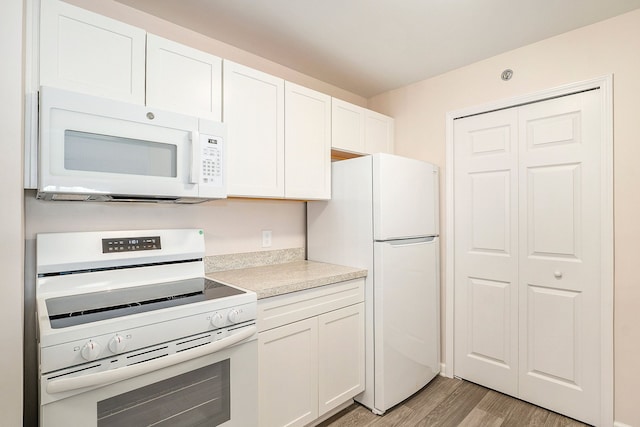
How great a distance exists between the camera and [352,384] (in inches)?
82.4

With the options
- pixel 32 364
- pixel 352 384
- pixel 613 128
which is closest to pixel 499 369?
pixel 352 384

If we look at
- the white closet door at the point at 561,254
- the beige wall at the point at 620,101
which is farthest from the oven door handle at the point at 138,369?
the beige wall at the point at 620,101

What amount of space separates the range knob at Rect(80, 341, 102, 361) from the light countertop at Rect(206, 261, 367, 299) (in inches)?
26.9

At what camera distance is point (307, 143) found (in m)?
2.18

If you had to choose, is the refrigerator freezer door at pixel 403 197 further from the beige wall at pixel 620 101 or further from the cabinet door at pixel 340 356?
the beige wall at pixel 620 101

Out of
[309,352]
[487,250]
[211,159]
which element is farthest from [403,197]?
[211,159]

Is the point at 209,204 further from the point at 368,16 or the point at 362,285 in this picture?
the point at 368,16

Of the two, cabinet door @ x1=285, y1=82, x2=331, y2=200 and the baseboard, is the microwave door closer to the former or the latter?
cabinet door @ x1=285, y1=82, x2=331, y2=200

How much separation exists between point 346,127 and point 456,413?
210 cm

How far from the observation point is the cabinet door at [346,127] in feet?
7.72

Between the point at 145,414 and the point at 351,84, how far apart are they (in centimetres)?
267

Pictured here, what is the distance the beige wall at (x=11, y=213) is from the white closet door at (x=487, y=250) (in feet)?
8.47

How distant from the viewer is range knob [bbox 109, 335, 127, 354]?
111 cm

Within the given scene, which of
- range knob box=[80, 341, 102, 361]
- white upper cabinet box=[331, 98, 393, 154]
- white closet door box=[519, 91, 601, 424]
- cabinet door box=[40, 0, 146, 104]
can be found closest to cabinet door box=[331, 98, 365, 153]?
white upper cabinet box=[331, 98, 393, 154]
